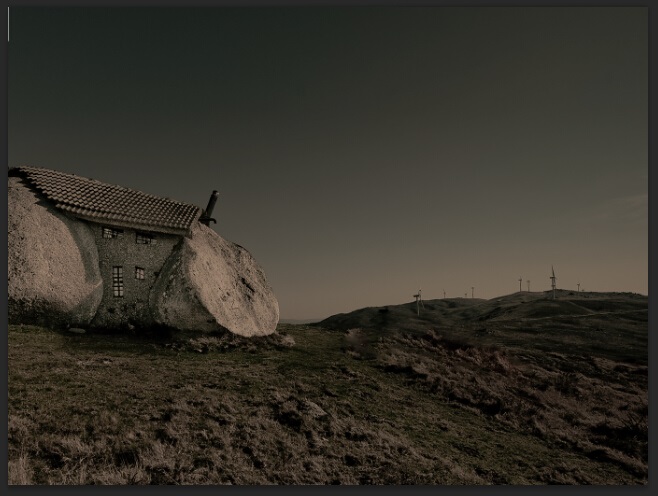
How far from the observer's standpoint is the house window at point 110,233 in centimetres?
1807

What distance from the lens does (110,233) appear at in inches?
715

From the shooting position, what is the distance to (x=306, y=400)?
1234cm

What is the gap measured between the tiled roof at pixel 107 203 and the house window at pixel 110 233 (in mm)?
443

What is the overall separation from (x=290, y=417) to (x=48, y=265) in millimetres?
12827

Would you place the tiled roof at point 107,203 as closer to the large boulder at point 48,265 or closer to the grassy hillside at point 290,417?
the large boulder at point 48,265

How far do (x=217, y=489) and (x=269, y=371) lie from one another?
7638 millimetres

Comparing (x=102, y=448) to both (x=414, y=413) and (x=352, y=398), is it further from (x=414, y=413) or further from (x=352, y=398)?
(x=414, y=413)

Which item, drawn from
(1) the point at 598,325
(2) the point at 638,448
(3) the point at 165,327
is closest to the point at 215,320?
(3) the point at 165,327

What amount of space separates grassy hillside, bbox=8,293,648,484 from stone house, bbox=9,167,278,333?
1.65m

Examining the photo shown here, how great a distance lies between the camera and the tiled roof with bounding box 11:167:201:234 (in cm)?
1736

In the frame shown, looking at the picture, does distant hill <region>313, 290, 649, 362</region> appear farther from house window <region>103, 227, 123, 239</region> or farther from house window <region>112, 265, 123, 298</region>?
house window <region>103, 227, 123, 239</region>

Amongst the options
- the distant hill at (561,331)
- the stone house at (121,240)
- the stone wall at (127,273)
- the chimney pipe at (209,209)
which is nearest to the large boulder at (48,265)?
the stone house at (121,240)

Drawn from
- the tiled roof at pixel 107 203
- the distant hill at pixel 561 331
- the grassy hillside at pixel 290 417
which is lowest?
the distant hill at pixel 561 331

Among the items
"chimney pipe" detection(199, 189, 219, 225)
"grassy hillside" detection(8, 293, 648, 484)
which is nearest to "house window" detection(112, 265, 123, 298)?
"grassy hillside" detection(8, 293, 648, 484)
